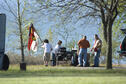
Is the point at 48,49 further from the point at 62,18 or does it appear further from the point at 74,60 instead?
the point at 62,18

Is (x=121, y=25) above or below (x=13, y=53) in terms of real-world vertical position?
above

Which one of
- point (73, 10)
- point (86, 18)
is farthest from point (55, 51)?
point (73, 10)

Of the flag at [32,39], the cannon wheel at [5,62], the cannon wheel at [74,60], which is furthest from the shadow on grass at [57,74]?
the cannon wheel at [74,60]

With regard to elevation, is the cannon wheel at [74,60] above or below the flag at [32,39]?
below

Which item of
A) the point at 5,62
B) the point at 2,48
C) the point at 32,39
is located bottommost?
the point at 5,62

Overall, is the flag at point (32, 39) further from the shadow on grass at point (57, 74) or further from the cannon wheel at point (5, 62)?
the shadow on grass at point (57, 74)

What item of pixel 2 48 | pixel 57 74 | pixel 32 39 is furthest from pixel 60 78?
pixel 32 39

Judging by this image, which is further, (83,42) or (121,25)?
(121,25)

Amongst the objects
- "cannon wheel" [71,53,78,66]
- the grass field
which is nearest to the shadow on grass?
the grass field

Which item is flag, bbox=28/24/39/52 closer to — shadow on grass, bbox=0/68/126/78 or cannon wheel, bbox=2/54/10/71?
cannon wheel, bbox=2/54/10/71

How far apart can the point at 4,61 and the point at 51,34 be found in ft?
67.3

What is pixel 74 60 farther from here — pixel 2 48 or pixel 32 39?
pixel 2 48

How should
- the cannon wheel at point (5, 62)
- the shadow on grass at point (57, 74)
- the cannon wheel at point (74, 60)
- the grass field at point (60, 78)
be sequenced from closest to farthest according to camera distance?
1. the grass field at point (60, 78)
2. the shadow on grass at point (57, 74)
3. the cannon wheel at point (5, 62)
4. the cannon wheel at point (74, 60)

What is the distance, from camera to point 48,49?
2605cm
